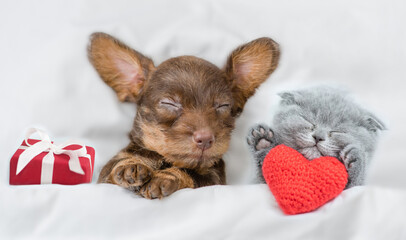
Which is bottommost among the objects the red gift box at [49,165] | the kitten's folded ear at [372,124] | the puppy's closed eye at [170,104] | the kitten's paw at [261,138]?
the red gift box at [49,165]

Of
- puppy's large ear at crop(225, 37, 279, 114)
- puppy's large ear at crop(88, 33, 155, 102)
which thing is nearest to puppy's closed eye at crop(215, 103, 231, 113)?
puppy's large ear at crop(225, 37, 279, 114)

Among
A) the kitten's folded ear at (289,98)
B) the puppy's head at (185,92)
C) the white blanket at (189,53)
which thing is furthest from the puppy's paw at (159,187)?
the kitten's folded ear at (289,98)

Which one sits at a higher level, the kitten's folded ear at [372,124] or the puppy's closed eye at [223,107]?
the kitten's folded ear at [372,124]

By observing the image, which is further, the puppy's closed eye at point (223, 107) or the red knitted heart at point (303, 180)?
the puppy's closed eye at point (223, 107)

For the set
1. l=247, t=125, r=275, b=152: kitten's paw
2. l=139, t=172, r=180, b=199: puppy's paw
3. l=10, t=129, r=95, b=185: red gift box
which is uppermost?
l=247, t=125, r=275, b=152: kitten's paw

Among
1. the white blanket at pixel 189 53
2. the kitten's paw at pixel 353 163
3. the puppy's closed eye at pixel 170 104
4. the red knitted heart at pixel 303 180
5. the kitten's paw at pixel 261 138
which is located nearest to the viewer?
the red knitted heart at pixel 303 180

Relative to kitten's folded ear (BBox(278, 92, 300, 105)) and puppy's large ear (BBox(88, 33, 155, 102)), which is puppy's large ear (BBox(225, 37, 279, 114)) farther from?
puppy's large ear (BBox(88, 33, 155, 102))

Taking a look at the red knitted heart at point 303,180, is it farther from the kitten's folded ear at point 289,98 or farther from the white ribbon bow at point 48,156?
the white ribbon bow at point 48,156
